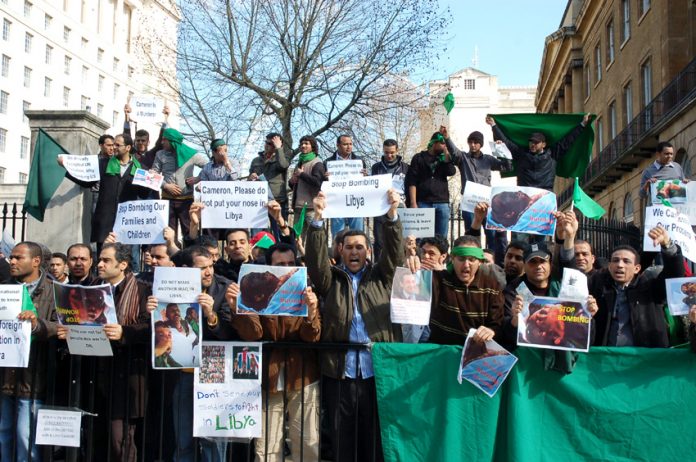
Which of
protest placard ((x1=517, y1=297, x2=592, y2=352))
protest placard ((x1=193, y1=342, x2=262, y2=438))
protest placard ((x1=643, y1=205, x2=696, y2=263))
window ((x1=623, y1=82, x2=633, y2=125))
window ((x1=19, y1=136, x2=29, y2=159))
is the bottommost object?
protest placard ((x1=193, y1=342, x2=262, y2=438))

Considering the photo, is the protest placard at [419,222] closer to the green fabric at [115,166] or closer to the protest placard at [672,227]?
the protest placard at [672,227]

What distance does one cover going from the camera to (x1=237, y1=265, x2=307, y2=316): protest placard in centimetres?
508

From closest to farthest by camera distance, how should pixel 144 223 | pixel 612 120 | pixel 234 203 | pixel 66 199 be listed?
pixel 234 203 < pixel 144 223 < pixel 66 199 < pixel 612 120

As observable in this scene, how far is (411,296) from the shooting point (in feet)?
16.6

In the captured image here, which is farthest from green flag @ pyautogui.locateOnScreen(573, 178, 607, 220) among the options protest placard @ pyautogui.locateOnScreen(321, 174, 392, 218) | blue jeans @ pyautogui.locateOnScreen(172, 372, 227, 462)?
blue jeans @ pyautogui.locateOnScreen(172, 372, 227, 462)

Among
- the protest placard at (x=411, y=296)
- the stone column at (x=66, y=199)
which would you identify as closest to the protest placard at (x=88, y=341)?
the protest placard at (x=411, y=296)

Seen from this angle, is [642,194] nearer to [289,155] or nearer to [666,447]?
[666,447]

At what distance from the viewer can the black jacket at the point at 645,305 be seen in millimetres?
5207

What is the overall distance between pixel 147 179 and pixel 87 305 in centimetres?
378

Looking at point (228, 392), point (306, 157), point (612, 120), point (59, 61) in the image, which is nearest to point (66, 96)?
point (59, 61)

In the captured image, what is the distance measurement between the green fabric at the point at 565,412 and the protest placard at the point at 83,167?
20.3 feet

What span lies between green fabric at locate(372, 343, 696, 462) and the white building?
44.8m

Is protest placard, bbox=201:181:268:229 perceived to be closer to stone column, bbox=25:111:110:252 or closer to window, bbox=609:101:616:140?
stone column, bbox=25:111:110:252

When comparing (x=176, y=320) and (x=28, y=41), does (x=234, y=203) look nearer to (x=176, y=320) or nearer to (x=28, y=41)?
(x=176, y=320)
